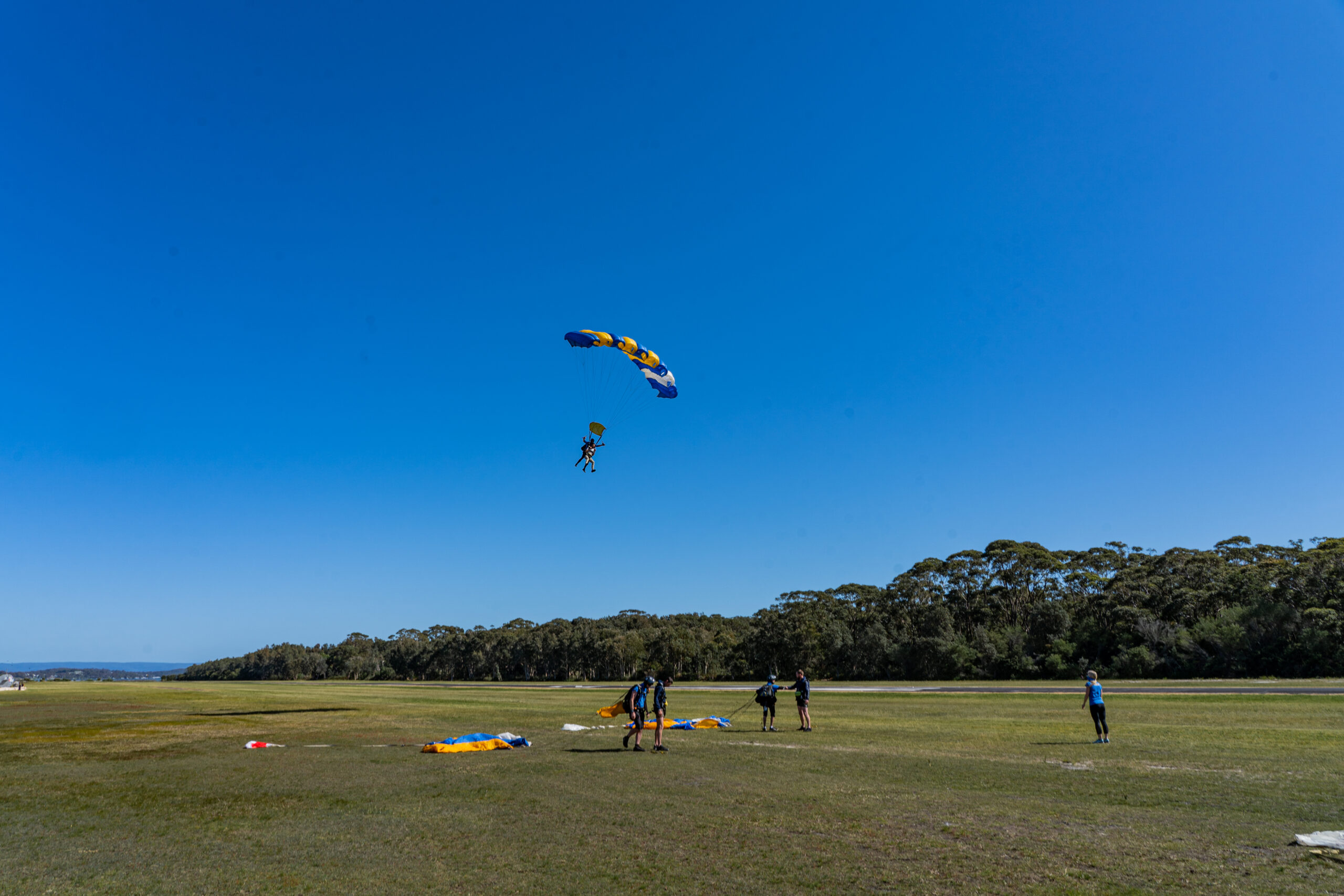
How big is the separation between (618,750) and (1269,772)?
43.0 ft

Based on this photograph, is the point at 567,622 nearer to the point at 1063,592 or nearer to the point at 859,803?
the point at 1063,592

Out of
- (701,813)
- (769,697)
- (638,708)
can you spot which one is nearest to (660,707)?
(638,708)

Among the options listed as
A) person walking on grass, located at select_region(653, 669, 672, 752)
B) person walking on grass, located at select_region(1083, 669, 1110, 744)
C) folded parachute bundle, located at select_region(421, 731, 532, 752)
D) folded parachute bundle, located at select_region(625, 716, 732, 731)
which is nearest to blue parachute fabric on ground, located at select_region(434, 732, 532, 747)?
folded parachute bundle, located at select_region(421, 731, 532, 752)

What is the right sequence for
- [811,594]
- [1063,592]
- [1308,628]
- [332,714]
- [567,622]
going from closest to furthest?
[332,714], [1308,628], [1063,592], [811,594], [567,622]

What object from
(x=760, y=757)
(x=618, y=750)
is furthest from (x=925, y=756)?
(x=618, y=750)

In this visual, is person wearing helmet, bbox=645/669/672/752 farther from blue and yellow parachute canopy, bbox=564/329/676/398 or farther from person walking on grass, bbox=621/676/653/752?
blue and yellow parachute canopy, bbox=564/329/676/398

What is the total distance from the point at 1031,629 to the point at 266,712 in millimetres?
67399

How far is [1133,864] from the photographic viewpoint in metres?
7.56

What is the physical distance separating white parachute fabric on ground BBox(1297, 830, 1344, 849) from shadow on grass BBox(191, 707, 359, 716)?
36095mm

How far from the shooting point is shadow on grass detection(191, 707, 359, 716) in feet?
108

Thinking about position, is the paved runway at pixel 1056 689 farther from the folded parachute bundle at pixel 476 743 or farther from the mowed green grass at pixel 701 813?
the folded parachute bundle at pixel 476 743

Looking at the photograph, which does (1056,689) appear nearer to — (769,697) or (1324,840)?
(769,697)

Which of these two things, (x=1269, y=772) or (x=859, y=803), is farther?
(x=1269, y=772)

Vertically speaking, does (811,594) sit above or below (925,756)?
above
